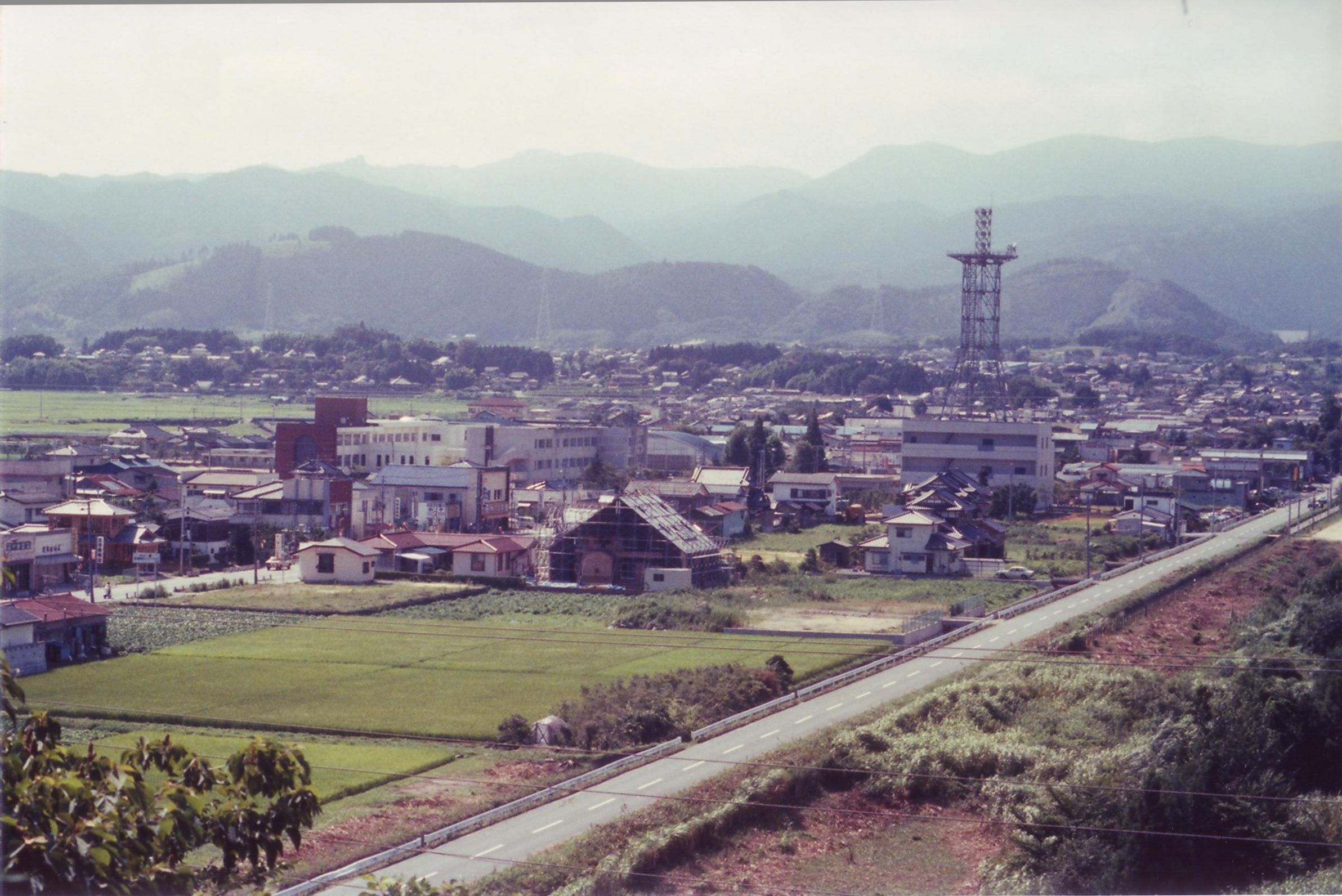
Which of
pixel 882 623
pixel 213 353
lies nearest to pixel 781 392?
pixel 213 353

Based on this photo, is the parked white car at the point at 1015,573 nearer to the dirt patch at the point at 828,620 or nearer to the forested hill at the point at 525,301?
the dirt patch at the point at 828,620

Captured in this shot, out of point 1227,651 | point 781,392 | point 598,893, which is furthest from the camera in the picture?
point 781,392

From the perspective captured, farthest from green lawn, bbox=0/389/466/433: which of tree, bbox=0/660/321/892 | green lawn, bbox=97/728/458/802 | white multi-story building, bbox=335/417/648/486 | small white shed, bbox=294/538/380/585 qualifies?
tree, bbox=0/660/321/892

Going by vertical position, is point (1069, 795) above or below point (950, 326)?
below

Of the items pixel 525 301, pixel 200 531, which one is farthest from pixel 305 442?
pixel 525 301

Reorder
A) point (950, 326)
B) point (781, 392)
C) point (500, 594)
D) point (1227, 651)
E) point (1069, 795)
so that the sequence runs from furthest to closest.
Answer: point (950, 326) → point (781, 392) → point (500, 594) → point (1227, 651) → point (1069, 795)

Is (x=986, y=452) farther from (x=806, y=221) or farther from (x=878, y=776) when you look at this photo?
(x=806, y=221)

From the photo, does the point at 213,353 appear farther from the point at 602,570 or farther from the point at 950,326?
the point at 950,326
